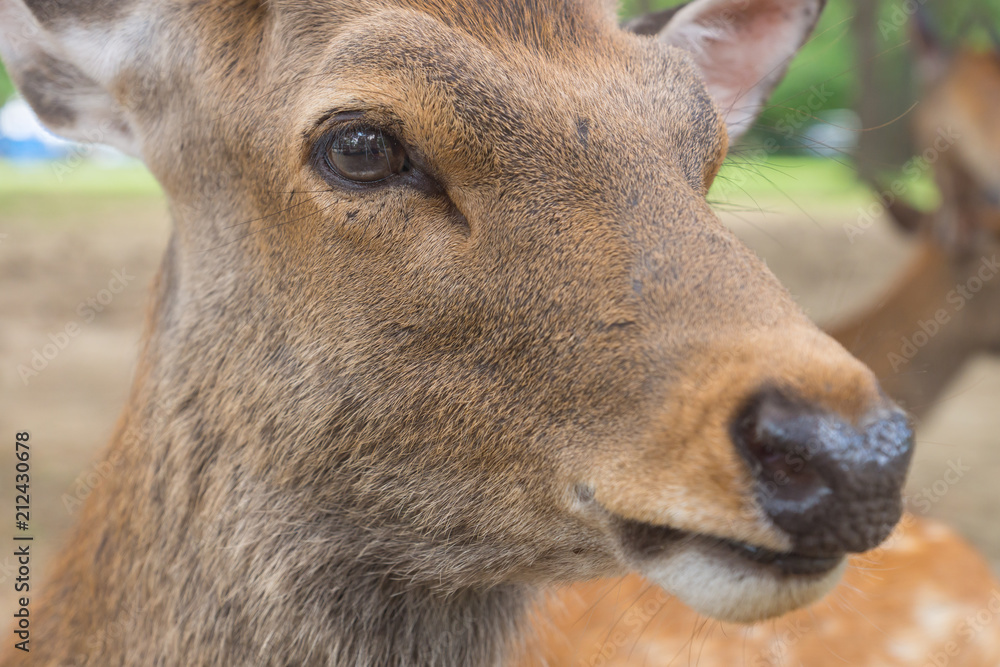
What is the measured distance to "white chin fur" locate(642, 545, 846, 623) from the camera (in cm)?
169

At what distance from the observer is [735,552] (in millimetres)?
1688

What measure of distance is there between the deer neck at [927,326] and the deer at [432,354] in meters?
4.81

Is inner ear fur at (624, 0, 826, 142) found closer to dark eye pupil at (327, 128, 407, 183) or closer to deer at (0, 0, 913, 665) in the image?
deer at (0, 0, 913, 665)

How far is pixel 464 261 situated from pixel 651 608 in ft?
5.54

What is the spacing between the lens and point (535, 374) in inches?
76.4

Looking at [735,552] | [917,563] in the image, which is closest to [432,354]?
[735,552]

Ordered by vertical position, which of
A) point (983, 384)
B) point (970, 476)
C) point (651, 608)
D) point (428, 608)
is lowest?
point (983, 384)

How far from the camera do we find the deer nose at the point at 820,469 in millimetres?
1560

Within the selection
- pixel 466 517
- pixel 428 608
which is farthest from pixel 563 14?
pixel 428 608

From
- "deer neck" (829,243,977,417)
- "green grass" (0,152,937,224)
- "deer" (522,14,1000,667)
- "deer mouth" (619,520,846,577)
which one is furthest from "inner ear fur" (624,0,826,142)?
"green grass" (0,152,937,224)

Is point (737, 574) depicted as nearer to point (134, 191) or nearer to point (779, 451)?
point (779, 451)

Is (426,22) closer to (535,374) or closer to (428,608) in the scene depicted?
(535,374)

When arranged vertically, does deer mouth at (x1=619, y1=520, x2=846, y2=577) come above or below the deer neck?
above

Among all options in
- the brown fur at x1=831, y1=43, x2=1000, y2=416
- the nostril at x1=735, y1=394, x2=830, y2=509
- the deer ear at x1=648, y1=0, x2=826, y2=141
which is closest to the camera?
the nostril at x1=735, y1=394, x2=830, y2=509
